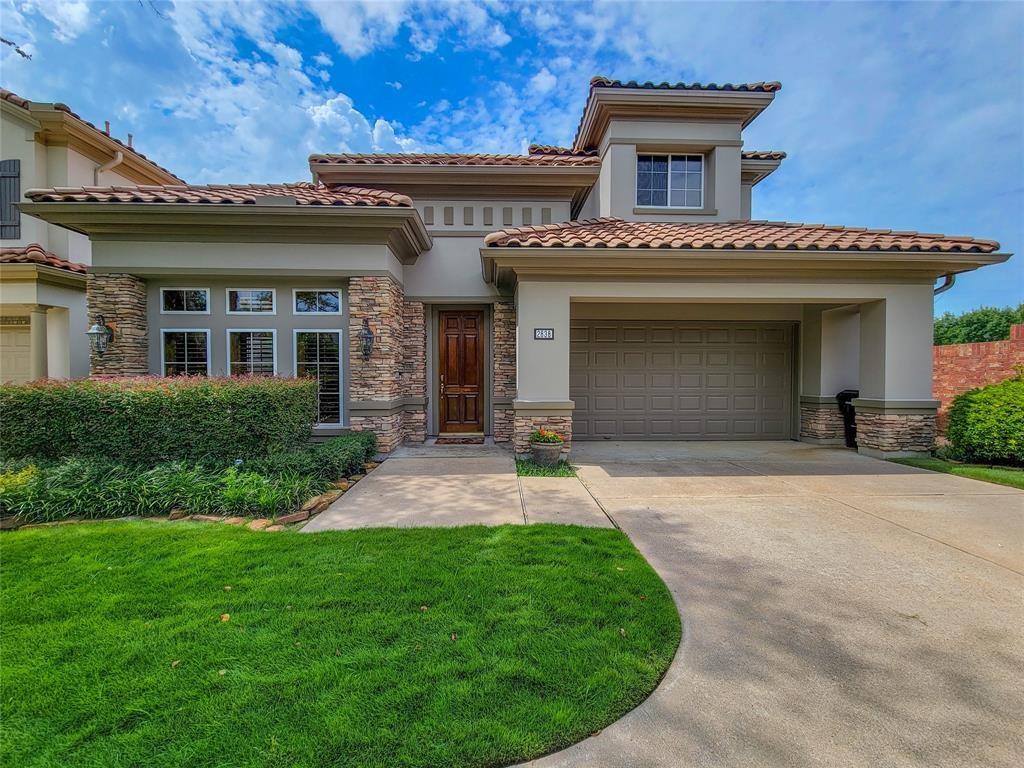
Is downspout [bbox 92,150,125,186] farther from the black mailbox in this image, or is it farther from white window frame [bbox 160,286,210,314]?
the black mailbox

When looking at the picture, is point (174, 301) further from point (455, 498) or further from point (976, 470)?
point (976, 470)

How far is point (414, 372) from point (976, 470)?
960 cm

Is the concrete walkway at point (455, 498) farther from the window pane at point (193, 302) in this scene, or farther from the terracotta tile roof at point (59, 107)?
the terracotta tile roof at point (59, 107)

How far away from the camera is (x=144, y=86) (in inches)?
296

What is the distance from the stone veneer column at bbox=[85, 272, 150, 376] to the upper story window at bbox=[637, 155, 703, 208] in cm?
1040

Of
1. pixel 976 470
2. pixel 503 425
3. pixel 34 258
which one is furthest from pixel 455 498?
pixel 34 258

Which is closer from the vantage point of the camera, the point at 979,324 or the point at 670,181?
the point at 670,181

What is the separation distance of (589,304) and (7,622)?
8.96m

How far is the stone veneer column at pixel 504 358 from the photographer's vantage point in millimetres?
9359

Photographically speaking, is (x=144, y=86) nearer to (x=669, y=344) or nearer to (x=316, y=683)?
(x=316, y=683)

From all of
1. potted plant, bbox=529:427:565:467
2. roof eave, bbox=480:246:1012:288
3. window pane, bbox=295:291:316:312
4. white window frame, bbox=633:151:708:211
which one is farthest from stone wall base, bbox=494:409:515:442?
white window frame, bbox=633:151:708:211

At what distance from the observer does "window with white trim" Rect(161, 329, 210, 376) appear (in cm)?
814

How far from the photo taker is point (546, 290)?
7.76m

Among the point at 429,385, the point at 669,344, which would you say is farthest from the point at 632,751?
the point at 669,344
